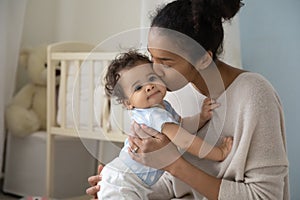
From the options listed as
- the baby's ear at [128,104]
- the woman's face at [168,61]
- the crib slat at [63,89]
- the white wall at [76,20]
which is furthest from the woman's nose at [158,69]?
the white wall at [76,20]

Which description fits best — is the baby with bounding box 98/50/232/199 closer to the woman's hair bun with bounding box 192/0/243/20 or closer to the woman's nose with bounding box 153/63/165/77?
the woman's nose with bounding box 153/63/165/77

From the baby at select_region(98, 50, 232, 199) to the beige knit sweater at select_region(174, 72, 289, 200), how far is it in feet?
0.15

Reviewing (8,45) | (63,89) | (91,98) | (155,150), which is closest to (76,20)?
(8,45)

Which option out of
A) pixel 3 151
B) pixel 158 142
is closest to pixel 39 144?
pixel 3 151

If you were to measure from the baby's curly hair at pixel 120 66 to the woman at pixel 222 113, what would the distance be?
5 cm

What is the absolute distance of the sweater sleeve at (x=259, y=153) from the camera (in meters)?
0.96

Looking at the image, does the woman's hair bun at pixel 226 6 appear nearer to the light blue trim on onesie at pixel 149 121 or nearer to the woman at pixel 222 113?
the woman at pixel 222 113

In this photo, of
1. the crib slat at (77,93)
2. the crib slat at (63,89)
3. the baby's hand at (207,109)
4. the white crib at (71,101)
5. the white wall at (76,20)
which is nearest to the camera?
the baby's hand at (207,109)

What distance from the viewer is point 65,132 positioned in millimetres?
2162

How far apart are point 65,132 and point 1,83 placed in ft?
1.62

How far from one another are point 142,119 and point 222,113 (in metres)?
0.18

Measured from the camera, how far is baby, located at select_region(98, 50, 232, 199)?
995mm

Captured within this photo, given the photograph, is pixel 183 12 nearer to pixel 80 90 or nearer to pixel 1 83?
pixel 80 90

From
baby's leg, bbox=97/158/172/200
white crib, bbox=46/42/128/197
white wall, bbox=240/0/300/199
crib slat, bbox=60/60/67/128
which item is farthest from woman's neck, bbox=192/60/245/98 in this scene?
crib slat, bbox=60/60/67/128
